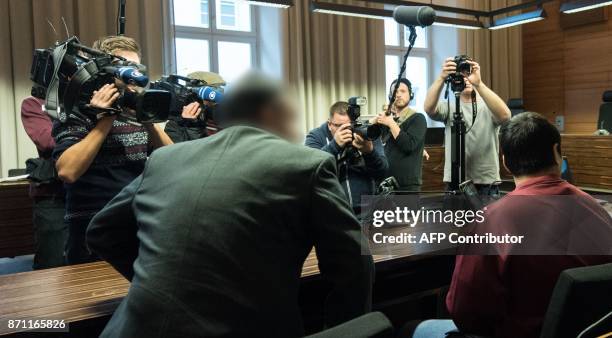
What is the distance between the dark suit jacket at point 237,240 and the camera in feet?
3.05

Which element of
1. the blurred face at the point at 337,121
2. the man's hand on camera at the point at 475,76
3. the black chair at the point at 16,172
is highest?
the man's hand on camera at the point at 475,76

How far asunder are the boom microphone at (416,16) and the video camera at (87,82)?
1151 mm

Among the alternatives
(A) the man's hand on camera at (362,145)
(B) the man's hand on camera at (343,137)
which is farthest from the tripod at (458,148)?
(B) the man's hand on camera at (343,137)

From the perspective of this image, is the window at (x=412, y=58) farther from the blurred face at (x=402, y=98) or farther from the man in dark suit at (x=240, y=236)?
the man in dark suit at (x=240, y=236)

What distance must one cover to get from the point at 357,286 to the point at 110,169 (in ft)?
3.39

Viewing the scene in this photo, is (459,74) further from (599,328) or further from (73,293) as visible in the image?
(73,293)

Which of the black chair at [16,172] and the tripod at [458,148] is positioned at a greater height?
the tripod at [458,148]

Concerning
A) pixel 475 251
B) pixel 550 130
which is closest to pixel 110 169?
pixel 475 251

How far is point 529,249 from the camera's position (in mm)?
1271

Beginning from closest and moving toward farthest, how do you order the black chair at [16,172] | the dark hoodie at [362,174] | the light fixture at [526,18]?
the dark hoodie at [362,174] → the black chair at [16,172] → the light fixture at [526,18]

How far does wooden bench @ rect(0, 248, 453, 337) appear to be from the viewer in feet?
3.87

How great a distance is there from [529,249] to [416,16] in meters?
1.30


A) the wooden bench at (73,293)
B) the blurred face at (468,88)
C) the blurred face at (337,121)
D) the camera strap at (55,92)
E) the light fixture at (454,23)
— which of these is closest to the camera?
the wooden bench at (73,293)

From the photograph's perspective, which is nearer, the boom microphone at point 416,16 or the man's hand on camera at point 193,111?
the man's hand on camera at point 193,111
